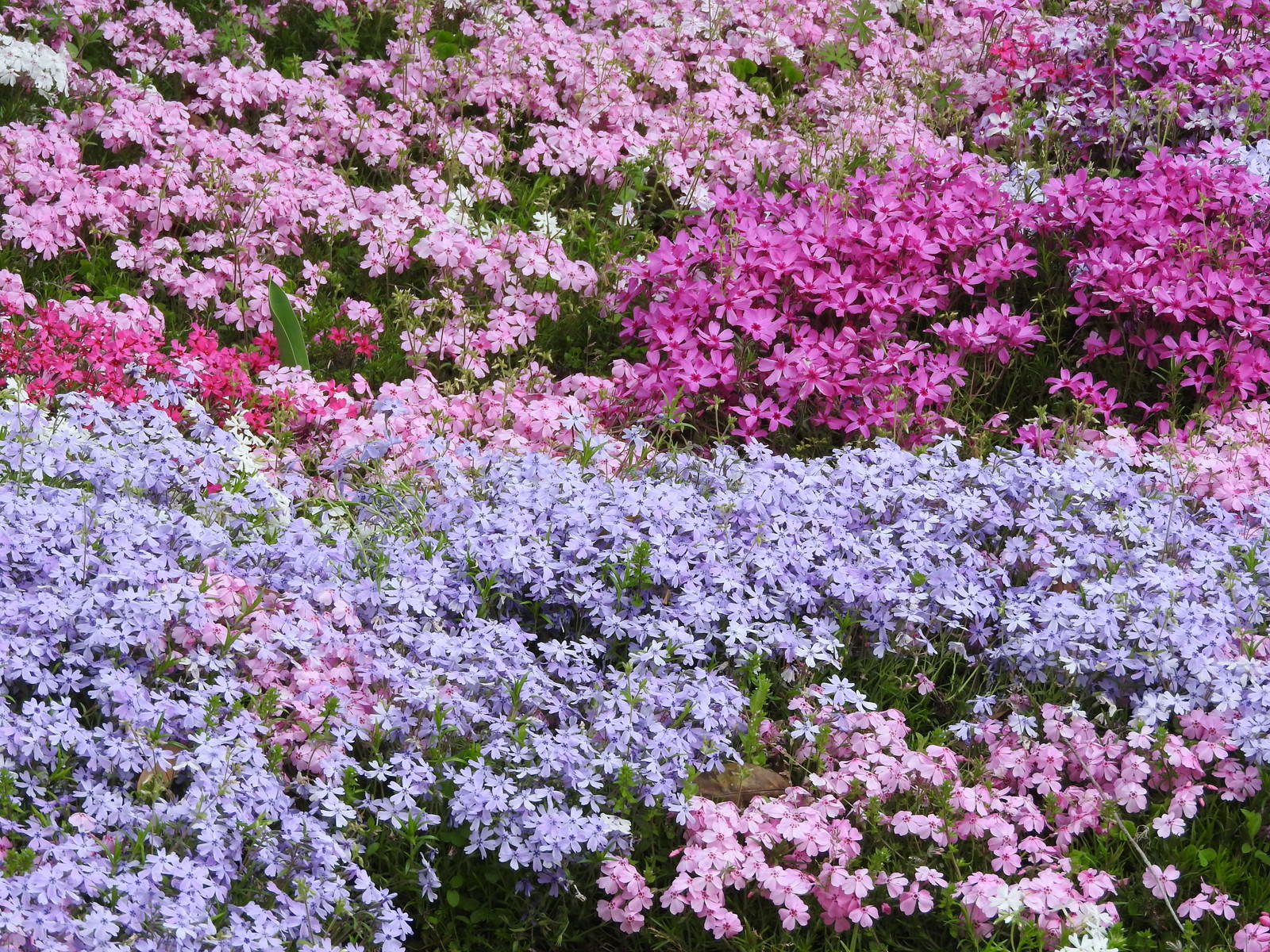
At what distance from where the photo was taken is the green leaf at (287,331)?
5008 mm

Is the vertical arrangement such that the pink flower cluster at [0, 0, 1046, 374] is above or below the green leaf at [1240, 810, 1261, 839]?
above

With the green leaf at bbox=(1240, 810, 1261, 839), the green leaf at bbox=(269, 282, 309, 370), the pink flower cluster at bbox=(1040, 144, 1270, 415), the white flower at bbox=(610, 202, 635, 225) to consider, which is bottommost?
the green leaf at bbox=(1240, 810, 1261, 839)

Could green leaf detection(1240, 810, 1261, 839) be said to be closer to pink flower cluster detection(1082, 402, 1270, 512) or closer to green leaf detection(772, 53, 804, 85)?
pink flower cluster detection(1082, 402, 1270, 512)

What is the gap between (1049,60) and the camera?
729 centimetres

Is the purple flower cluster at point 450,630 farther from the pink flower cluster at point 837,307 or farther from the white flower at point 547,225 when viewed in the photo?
the white flower at point 547,225

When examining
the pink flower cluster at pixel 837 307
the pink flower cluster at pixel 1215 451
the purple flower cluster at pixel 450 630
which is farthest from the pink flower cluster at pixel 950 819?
the pink flower cluster at pixel 837 307

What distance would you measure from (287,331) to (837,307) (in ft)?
6.54

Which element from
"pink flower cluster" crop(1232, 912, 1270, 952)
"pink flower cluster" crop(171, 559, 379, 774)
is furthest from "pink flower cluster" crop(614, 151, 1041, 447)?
"pink flower cluster" crop(1232, 912, 1270, 952)

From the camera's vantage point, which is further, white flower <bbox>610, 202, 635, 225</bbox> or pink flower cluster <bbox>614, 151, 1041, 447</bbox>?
white flower <bbox>610, 202, 635, 225</bbox>

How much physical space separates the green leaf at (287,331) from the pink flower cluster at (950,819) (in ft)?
7.63

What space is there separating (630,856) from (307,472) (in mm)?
2037

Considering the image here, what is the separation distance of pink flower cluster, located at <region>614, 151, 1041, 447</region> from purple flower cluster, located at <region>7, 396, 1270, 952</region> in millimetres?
716

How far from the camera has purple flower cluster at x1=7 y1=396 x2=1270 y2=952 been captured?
9.93 ft

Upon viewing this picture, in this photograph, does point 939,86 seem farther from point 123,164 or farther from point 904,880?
point 904,880
